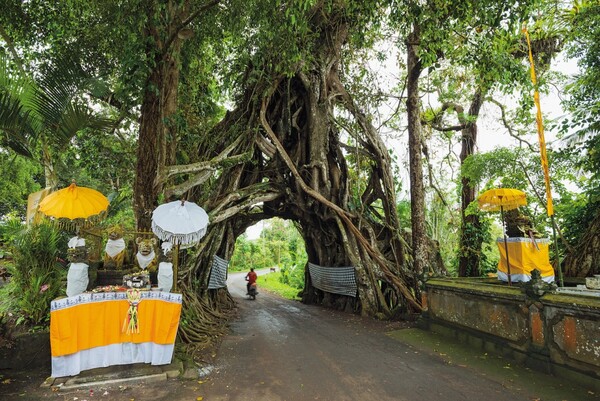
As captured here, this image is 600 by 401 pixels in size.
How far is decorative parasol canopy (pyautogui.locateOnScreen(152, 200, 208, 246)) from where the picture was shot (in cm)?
473

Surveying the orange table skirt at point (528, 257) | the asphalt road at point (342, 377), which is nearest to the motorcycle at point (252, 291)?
the asphalt road at point (342, 377)

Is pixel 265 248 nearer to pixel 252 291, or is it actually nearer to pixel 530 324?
pixel 252 291

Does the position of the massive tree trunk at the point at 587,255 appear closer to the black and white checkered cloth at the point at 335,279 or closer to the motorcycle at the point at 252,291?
the black and white checkered cloth at the point at 335,279

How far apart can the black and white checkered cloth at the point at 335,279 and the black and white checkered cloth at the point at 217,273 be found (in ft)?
9.86

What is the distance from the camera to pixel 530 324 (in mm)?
4570

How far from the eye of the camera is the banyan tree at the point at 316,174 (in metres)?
8.37

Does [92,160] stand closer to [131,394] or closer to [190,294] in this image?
[190,294]

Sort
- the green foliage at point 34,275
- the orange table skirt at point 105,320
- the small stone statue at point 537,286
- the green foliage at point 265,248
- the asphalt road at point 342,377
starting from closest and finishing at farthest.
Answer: the asphalt road at point 342,377
the orange table skirt at point 105,320
the small stone statue at point 537,286
the green foliage at point 34,275
the green foliage at point 265,248

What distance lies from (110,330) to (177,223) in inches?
59.4

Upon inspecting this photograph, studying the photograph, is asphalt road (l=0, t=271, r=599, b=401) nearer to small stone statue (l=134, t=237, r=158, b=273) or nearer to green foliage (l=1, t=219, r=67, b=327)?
green foliage (l=1, t=219, r=67, b=327)

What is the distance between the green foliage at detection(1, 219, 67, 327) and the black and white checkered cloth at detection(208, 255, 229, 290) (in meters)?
3.91

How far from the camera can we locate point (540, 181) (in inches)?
342

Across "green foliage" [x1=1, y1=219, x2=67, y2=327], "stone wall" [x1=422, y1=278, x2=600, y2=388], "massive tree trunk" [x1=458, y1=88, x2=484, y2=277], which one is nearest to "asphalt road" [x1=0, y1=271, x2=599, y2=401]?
"stone wall" [x1=422, y1=278, x2=600, y2=388]

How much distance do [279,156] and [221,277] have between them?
3691mm
